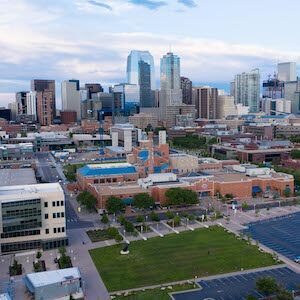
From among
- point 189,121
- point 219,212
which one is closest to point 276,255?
point 219,212

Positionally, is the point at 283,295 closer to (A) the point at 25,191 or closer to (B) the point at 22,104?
(A) the point at 25,191

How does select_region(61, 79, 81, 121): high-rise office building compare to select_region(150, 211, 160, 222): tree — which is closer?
select_region(150, 211, 160, 222): tree

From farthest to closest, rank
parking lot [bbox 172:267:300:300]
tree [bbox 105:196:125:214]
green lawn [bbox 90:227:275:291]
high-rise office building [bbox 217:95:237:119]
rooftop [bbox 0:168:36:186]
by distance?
high-rise office building [bbox 217:95:237:119] → rooftop [bbox 0:168:36:186] → tree [bbox 105:196:125:214] → green lawn [bbox 90:227:275:291] → parking lot [bbox 172:267:300:300]

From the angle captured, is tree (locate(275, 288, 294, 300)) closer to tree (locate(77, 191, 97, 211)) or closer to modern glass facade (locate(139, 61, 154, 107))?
tree (locate(77, 191, 97, 211))

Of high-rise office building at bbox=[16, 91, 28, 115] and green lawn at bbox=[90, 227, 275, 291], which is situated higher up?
high-rise office building at bbox=[16, 91, 28, 115]

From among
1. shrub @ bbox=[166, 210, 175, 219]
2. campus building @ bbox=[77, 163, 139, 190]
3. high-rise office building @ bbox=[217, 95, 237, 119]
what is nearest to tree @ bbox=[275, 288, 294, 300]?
shrub @ bbox=[166, 210, 175, 219]

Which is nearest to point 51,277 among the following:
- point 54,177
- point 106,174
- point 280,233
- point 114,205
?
point 114,205

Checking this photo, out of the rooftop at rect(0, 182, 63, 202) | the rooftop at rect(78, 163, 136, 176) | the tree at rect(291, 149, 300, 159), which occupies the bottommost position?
the tree at rect(291, 149, 300, 159)
